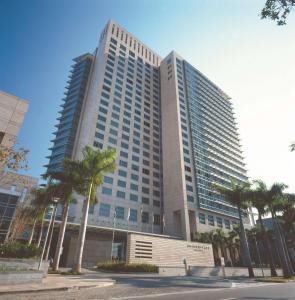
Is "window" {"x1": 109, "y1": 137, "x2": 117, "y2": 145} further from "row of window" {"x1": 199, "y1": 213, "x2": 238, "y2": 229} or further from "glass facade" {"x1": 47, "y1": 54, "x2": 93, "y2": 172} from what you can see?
"row of window" {"x1": 199, "y1": 213, "x2": 238, "y2": 229}

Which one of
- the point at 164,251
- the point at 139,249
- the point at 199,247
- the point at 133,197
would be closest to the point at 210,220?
the point at 199,247

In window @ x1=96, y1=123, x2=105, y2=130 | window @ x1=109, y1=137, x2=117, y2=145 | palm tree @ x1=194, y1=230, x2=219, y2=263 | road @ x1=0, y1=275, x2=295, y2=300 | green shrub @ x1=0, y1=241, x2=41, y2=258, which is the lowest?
road @ x1=0, y1=275, x2=295, y2=300

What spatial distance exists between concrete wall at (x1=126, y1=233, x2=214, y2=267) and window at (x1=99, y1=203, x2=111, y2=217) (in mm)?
13915

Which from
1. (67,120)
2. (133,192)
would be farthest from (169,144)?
(67,120)

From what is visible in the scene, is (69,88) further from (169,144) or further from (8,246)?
(8,246)

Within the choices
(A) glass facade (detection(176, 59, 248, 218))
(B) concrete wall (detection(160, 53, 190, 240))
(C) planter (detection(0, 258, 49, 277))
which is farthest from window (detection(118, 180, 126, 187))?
(C) planter (detection(0, 258, 49, 277))

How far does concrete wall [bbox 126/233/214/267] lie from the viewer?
126ft

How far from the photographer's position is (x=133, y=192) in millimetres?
60500

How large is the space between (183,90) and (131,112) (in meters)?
24.5

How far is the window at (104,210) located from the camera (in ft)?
169

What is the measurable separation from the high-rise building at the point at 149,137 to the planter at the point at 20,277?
110ft

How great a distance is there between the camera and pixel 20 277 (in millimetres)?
12953

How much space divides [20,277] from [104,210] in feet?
131

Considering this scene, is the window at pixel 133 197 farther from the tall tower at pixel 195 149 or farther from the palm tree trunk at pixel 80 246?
the palm tree trunk at pixel 80 246
